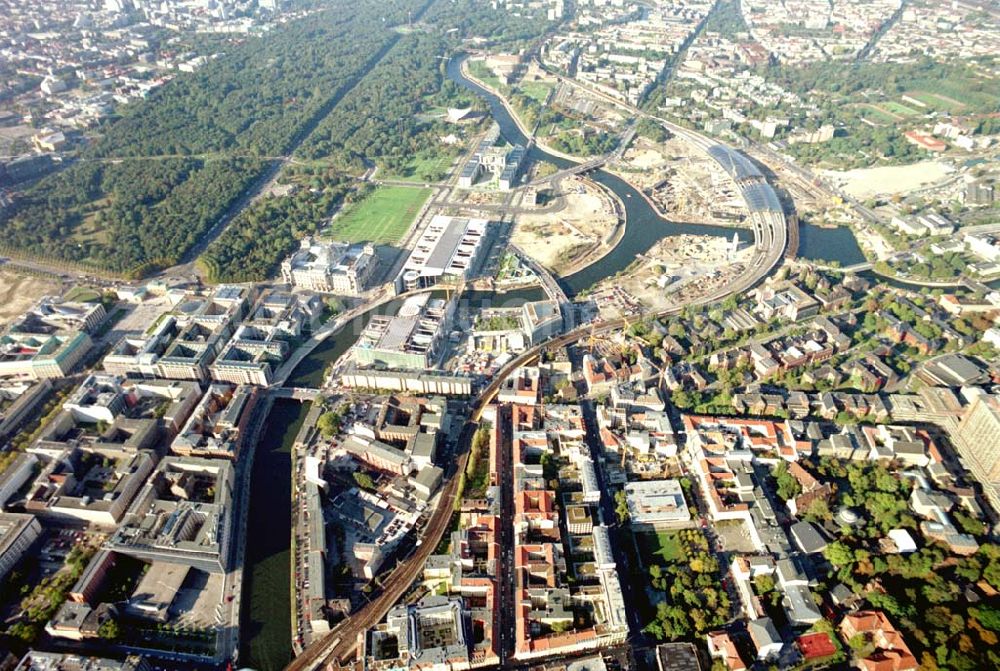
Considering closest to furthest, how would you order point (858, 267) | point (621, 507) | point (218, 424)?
point (621, 507) → point (218, 424) → point (858, 267)

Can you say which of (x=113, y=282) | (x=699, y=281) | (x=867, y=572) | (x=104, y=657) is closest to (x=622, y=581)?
(x=867, y=572)

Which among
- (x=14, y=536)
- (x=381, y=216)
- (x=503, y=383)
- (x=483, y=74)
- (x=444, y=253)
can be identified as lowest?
(x=14, y=536)

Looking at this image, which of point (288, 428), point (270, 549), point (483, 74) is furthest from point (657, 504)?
point (483, 74)

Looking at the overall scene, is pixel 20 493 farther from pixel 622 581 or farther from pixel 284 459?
pixel 622 581

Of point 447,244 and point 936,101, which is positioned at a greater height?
point 936,101

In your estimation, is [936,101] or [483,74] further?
[483,74]

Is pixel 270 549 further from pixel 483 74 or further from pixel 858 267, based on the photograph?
pixel 483 74

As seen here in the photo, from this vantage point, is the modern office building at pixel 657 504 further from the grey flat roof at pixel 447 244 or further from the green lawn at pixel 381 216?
the green lawn at pixel 381 216
